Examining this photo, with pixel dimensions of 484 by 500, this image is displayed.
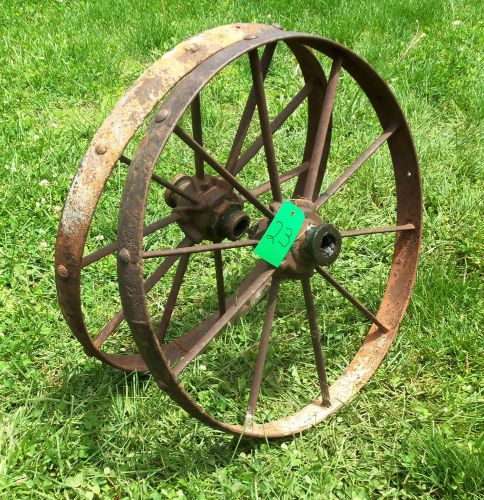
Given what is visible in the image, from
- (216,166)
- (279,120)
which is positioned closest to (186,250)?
(216,166)

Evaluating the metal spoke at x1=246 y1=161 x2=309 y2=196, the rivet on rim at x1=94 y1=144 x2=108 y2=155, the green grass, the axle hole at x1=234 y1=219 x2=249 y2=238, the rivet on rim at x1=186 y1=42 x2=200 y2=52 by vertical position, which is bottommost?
the green grass

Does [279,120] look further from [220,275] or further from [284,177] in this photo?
[220,275]

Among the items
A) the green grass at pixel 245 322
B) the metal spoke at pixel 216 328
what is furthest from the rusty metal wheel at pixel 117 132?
the green grass at pixel 245 322

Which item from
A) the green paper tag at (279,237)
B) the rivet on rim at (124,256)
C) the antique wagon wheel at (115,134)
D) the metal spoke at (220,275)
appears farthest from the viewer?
the metal spoke at (220,275)

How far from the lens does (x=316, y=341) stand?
2359mm

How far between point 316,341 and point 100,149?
1022 millimetres

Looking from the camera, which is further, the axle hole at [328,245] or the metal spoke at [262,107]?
the axle hole at [328,245]

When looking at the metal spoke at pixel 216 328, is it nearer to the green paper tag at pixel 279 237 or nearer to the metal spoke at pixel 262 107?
the green paper tag at pixel 279 237

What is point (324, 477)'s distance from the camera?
2254mm

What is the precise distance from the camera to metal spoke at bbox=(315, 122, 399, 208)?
2275mm

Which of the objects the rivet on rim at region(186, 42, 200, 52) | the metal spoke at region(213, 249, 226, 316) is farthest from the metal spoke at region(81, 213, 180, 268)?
the rivet on rim at region(186, 42, 200, 52)

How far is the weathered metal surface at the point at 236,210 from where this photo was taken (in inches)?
68.6

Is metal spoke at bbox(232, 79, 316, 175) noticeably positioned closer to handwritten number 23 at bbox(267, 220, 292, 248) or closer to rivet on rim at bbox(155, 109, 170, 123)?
handwritten number 23 at bbox(267, 220, 292, 248)

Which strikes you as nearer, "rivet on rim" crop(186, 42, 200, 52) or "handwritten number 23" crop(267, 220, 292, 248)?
"rivet on rim" crop(186, 42, 200, 52)
